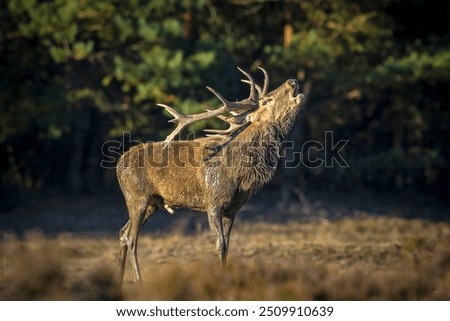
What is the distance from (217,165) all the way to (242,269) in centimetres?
137

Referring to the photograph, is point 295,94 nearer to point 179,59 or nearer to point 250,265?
point 250,265

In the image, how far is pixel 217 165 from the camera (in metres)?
10.5

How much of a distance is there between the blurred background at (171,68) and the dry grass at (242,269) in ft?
12.0

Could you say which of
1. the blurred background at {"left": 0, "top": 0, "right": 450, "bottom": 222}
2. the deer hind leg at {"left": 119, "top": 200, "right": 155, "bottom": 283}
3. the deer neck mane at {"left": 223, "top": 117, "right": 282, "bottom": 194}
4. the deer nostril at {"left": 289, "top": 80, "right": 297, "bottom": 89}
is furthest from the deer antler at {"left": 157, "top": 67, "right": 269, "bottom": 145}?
the blurred background at {"left": 0, "top": 0, "right": 450, "bottom": 222}

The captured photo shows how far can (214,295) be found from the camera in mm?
9586

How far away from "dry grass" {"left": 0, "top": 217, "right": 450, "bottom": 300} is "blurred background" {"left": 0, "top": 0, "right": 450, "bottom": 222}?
364 cm

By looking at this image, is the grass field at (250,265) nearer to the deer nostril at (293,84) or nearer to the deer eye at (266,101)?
the deer eye at (266,101)

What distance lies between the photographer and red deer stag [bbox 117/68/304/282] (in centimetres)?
1045

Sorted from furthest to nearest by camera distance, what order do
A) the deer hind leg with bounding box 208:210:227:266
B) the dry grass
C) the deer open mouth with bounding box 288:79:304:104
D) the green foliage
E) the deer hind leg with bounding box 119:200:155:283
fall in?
1. the green foliage
2. the deer hind leg with bounding box 119:200:155:283
3. the deer open mouth with bounding box 288:79:304:104
4. the deer hind leg with bounding box 208:210:227:266
5. the dry grass

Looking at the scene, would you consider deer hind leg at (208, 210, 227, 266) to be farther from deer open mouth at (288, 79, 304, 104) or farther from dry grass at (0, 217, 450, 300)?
deer open mouth at (288, 79, 304, 104)

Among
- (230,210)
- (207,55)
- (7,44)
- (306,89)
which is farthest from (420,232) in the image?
(7,44)

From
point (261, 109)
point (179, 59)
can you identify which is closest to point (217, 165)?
point (261, 109)

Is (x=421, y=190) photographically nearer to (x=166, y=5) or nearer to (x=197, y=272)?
(x=166, y=5)

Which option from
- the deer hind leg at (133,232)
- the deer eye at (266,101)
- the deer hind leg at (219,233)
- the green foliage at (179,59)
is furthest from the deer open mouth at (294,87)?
the green foliage at (179,59)
